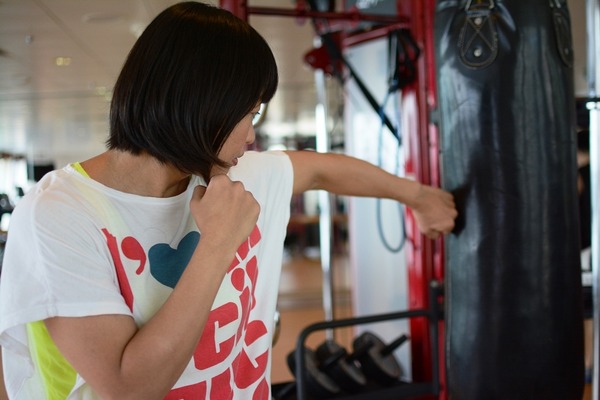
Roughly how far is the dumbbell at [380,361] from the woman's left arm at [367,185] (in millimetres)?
1221

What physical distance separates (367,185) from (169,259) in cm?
62

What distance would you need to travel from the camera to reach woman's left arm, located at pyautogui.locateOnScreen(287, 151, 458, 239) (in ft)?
4.72

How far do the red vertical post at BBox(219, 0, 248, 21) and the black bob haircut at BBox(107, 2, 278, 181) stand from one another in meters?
1.32

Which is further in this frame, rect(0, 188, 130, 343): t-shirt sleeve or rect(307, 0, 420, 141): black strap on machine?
rect(307, 0, 420, 141): black strap on machine

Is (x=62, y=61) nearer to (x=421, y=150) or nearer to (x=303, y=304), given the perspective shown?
(x=421, y=150)

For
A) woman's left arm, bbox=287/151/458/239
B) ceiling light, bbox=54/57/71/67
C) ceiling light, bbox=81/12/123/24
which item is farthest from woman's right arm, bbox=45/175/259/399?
ceiling light, bbox=54/57/71/67

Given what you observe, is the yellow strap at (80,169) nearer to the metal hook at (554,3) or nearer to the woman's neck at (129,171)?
the woman's neck at (129,171)

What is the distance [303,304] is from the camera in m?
6.77

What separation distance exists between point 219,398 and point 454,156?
85cm

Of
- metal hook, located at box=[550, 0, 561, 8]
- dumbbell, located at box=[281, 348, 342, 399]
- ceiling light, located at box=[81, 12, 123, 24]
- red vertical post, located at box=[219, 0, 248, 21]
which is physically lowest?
dumbbell, located at box=[281, 348, 342, 399]

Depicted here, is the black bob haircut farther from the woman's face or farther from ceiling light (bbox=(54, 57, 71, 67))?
ceiling light (bbox=(54, 57, 71, 67))

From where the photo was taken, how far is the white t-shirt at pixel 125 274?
0.88 metres

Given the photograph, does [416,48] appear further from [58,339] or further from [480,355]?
[58,339]

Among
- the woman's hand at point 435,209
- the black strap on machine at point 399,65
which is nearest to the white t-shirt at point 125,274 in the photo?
the woman's hand at point 435,209
